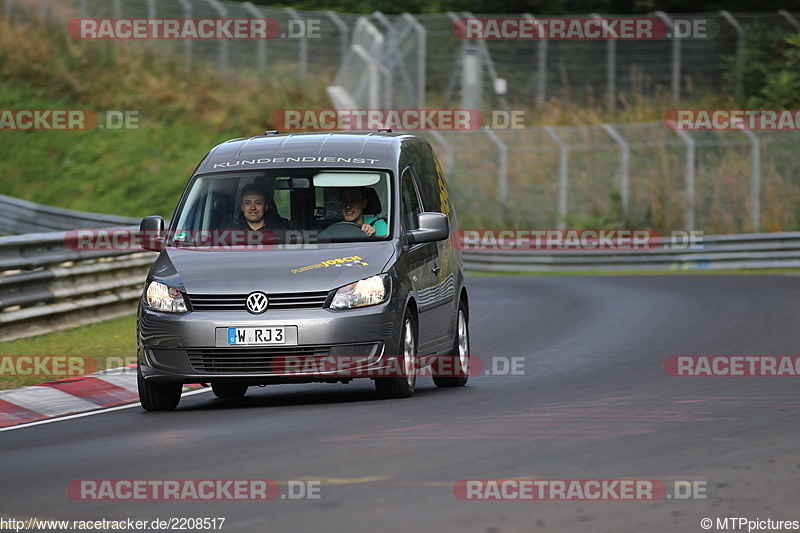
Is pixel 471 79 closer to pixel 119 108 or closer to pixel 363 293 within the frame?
pixel 119 108

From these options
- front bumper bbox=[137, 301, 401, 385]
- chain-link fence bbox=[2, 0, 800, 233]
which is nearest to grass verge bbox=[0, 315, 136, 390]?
front bumper bbox=[137, 301, 401, 385]

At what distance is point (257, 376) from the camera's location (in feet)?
34.6

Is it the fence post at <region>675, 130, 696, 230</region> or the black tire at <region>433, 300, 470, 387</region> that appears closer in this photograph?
the black tire at <region>433, 300, 470, 387</region>

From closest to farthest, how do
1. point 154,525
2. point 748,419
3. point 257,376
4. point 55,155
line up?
point 154,525
point 748,419
point 257,376
point 55,155

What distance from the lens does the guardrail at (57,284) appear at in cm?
1595

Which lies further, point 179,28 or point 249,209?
point 179,28

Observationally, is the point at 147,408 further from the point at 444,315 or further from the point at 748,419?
the point at 748,419

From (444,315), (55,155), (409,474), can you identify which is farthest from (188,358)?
(55,155)

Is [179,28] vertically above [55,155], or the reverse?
[179,28]

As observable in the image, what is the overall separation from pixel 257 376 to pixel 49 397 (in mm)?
2323

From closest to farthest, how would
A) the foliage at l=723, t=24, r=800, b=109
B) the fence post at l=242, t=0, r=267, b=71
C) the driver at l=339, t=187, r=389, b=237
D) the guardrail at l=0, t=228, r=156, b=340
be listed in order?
the driver at l=339, t=187, r=389, b=237, the guardrail at l=0, t=228, r=156, b=340, the fence post at l=242, t=0, r=267, b=71, the foliage at l=723, t=24, r=800, b=109

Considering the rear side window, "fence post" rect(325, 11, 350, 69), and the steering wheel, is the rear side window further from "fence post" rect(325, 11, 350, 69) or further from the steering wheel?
"fence post" rect(325, 11, 350, 69)

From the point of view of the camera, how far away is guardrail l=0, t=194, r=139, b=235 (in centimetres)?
3331

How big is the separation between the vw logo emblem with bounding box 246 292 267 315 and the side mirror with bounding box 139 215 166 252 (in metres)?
1.33
